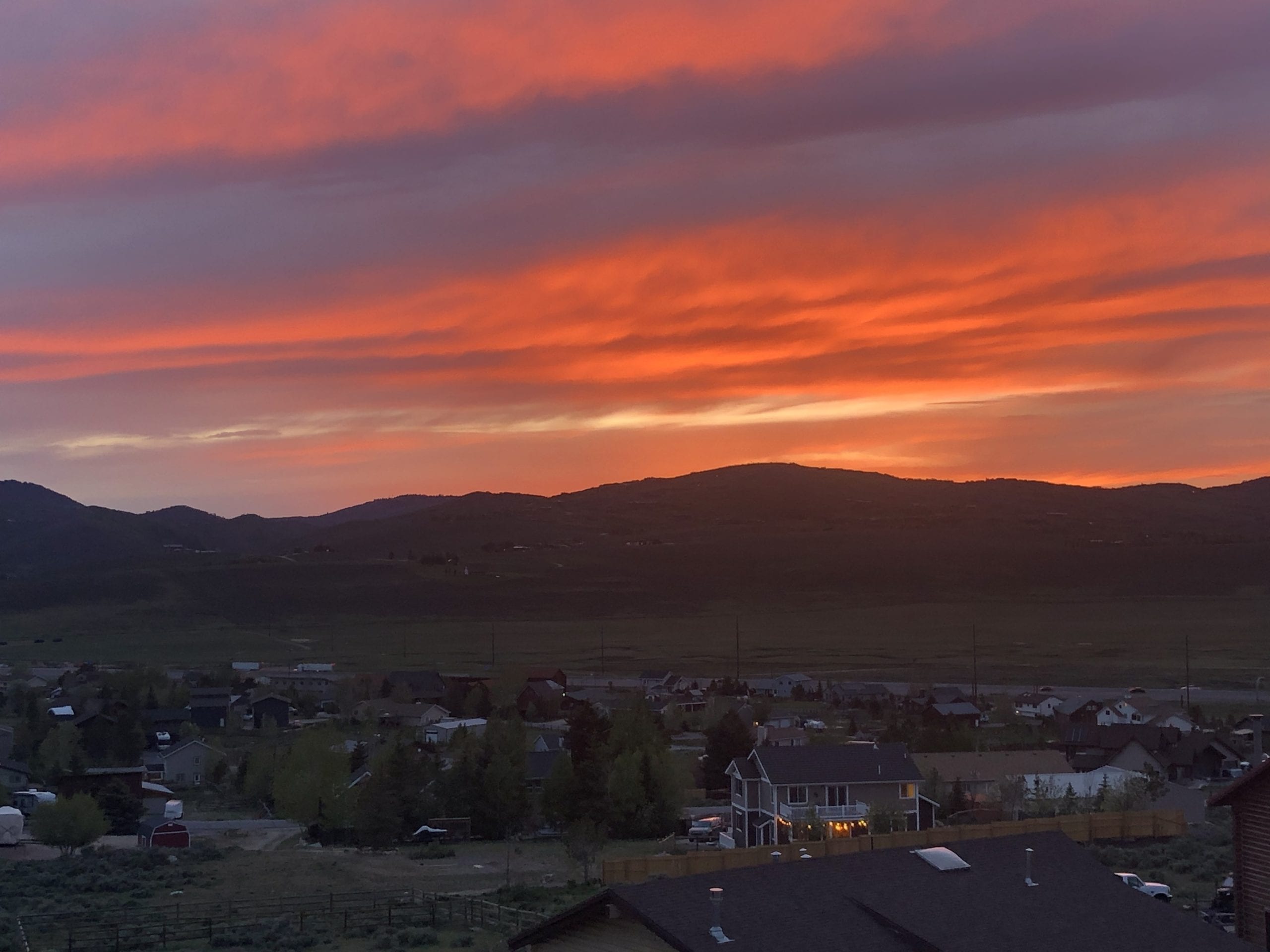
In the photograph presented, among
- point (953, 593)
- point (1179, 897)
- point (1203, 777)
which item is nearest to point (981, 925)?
point (1179, 897)

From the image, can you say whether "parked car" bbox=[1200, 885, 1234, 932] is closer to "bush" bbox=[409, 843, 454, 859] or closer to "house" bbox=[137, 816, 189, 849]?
"bush" bbox=[409, 843, 454, 859]

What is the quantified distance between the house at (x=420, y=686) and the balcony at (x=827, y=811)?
51.6 meters

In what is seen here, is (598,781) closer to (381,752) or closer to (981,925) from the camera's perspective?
(381,752)

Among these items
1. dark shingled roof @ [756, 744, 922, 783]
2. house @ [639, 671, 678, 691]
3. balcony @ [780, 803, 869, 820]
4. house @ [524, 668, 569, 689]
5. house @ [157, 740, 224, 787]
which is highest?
dark shingled roof @ [756, 744, 922, 783]

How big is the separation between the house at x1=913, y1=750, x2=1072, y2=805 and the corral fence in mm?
22753

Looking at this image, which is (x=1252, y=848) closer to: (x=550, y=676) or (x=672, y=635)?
(x=550, y=676)

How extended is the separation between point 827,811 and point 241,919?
65.1ft

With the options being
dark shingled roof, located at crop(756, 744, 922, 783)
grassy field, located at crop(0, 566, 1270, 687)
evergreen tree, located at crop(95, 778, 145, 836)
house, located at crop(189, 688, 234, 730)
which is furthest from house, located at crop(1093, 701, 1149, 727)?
house, located at crop(189, 688, 234, 730)

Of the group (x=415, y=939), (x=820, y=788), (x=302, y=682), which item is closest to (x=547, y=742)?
(x=820, y=788)

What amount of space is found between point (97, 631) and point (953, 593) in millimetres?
106659

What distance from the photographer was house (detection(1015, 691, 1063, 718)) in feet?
277

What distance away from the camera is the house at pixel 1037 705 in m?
84.5

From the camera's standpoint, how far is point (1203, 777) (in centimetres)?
5912

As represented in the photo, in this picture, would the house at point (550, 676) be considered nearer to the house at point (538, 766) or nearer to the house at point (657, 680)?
the house at point (657, 680)
